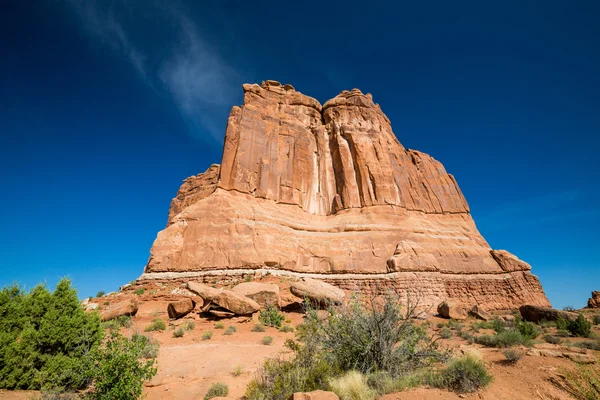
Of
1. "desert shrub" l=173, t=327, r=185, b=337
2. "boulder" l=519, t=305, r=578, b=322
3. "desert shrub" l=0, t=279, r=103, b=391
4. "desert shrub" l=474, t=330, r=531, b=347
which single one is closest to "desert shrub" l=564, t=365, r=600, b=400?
"desert shrub" l=474, t=330, r=531, b=347

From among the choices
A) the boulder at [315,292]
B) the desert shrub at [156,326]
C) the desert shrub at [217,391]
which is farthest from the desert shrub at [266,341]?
the boulder at [315,292]

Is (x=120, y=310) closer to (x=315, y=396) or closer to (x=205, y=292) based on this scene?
(x=205, y=292)

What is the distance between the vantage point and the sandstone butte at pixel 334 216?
82.1ft

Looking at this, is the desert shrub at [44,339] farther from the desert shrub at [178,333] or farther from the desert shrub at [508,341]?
the desert shrub at [508,341]

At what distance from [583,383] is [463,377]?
213 centimetres

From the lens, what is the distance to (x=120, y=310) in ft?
46.5

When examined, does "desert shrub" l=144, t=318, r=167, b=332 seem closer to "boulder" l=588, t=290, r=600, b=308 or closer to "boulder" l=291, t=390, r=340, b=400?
"boulder" l=291, t=390, r=340, b=400

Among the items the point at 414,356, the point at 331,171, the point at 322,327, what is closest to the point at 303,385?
the point at 322,327

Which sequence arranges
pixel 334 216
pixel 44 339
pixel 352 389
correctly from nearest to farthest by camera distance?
pixel 352 389, pixel 44 339, pixel 334 216

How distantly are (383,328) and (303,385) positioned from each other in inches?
91.9

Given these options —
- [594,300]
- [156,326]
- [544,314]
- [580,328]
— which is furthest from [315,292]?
[594,300]

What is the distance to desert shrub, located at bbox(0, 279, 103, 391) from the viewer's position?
18.5 feet

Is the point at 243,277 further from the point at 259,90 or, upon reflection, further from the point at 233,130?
the point at 259,90

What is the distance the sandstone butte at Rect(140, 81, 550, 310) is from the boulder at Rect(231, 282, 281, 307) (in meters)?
7.49
